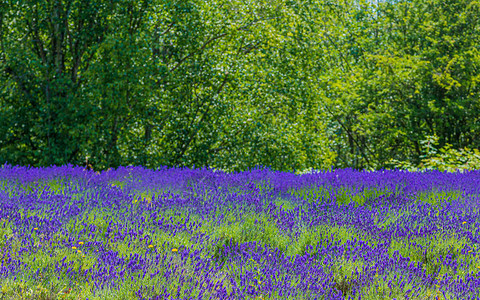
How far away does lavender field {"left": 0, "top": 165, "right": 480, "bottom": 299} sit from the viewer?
136 inches

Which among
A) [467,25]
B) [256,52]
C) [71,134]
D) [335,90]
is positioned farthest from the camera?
[335,90]

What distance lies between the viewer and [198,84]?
1056 cm

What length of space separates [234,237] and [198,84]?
6.62 metres

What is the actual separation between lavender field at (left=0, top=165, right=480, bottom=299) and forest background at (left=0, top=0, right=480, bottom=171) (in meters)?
3.66

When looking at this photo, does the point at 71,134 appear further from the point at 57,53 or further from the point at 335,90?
the point at 335,90

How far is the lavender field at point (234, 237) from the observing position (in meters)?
3.45

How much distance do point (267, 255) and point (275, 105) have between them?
7460 mm

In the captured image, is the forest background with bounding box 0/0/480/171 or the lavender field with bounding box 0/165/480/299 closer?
the lavender field with bounding box 0/165/480/299

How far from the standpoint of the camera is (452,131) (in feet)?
43.5

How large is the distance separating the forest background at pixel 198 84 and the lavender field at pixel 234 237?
366 cm

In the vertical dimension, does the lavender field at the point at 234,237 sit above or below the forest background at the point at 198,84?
below

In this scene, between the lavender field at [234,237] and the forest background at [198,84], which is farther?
the forest background at [198,84]

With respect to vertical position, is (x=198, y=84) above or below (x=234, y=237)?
above

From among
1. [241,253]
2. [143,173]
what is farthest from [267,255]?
[143,173]
